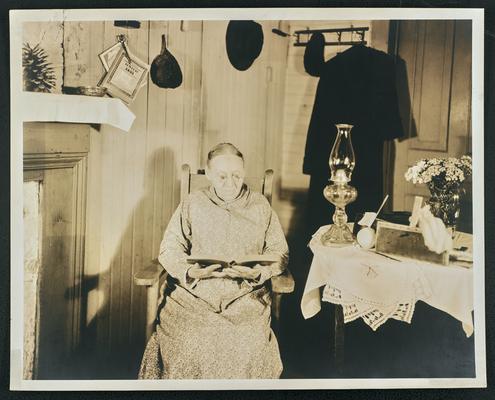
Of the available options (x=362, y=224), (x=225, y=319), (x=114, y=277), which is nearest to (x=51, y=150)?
(x=114, y=277)

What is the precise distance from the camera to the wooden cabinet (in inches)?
81.4

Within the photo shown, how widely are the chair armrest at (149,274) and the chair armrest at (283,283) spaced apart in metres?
0.42

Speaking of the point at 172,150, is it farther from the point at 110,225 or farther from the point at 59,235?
the point at 59,235

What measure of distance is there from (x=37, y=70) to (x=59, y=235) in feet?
2.01

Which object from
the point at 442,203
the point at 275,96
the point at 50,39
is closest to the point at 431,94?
the point at 442,203

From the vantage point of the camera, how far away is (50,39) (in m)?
2.07

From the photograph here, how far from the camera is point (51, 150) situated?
2072 mm

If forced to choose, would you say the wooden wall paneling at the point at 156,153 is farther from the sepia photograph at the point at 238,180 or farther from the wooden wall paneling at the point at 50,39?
the wooden wall paneling at the point at 50,39

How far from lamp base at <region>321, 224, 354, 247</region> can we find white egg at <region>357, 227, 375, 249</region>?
3 cm

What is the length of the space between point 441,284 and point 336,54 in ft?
3.00

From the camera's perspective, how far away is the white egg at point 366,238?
204 centimetres

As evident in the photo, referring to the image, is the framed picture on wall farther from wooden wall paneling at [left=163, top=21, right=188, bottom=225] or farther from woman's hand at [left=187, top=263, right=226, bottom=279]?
woman's hand at [left=187, top=263, right=226, bottom=279]

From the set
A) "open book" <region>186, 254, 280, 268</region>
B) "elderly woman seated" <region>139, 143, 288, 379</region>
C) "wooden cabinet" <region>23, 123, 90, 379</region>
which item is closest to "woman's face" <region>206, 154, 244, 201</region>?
"elderly woman seated" <region>139, 143, 288, 379</region>

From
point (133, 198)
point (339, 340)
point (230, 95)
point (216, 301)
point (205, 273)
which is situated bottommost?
point (339, 340)
